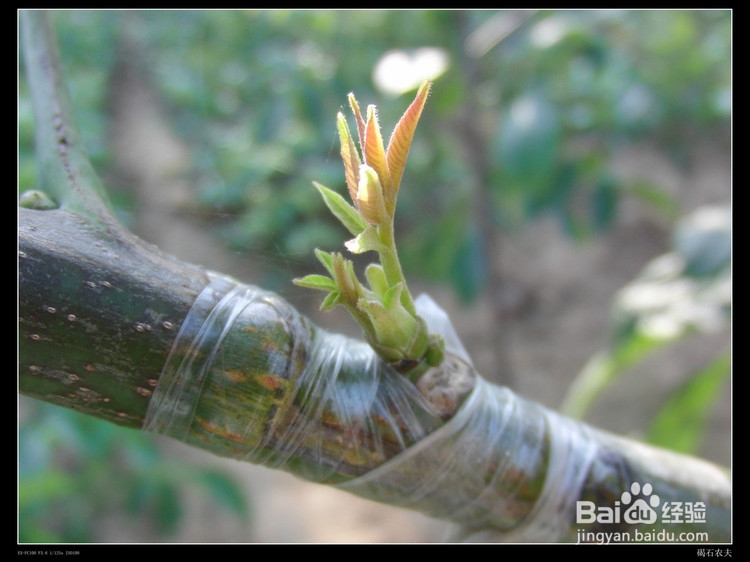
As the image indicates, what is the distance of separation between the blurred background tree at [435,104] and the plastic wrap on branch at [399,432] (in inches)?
13.9

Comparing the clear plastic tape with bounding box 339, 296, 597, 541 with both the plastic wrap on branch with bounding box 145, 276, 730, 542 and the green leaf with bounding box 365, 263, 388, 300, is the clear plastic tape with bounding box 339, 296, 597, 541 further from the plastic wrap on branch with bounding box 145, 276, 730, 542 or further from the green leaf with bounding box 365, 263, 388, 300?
the green leaf with bounding box 365, 263, 388, 300

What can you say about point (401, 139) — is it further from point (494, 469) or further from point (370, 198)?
point (494, 469)

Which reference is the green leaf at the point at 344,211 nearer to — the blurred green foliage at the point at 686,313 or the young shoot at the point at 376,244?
the young shoot at the point at 376,244

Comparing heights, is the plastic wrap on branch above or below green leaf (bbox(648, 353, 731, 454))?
below

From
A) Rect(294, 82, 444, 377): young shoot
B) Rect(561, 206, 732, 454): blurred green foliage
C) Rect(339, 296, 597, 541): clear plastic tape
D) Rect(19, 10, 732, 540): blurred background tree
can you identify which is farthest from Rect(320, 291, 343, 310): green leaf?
Rect(561, 206, 732, 454): blurred green foliage

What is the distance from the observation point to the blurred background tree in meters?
1.52

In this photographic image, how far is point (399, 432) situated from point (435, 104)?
137cm

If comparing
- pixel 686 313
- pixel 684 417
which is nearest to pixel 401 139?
pixel 686 313

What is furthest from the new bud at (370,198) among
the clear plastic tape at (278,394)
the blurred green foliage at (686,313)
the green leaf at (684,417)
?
the green leaf at (684,417)

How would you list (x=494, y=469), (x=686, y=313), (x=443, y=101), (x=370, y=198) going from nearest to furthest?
(x=370, y=198)
(x=494, y=469)
(x=686, y=313)
(x=443, y=101)

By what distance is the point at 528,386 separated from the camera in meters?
2.44

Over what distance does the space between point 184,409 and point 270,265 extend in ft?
0.70

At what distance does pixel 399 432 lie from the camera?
44 centimetres

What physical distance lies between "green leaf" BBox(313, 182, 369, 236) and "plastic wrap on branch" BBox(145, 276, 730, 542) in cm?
8
